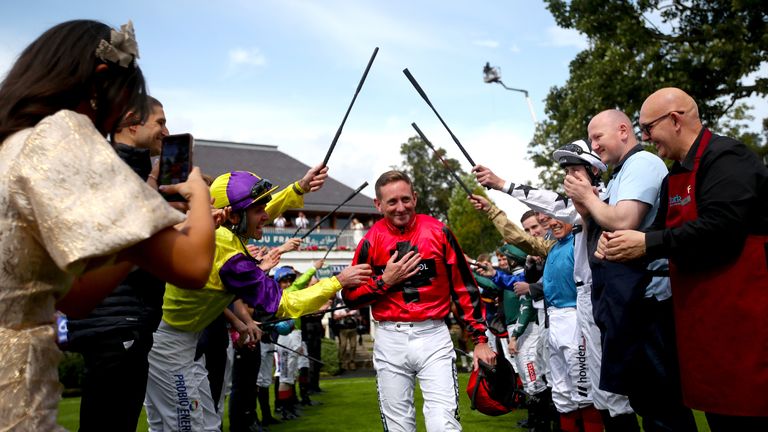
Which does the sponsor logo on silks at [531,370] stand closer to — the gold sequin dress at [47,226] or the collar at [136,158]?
the collar at [136,158]

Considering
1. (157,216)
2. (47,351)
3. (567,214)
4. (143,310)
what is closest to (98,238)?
(157,216)

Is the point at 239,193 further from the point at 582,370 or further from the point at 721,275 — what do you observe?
the point at 582,370

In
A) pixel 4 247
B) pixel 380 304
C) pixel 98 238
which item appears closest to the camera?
pixel 98 238

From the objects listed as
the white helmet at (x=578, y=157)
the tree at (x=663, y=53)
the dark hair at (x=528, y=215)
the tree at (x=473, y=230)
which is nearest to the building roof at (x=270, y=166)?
the tree at (x=473, y=230)

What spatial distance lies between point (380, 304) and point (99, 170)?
12.6ft

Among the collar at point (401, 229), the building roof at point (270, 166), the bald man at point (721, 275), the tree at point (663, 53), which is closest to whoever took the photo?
the bald man at point (721, 275)

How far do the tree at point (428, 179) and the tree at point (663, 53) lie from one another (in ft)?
161

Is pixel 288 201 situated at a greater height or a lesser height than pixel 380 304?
greater

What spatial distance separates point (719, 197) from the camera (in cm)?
333

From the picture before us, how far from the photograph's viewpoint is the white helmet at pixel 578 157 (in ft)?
16.1

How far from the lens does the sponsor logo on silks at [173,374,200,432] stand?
4.58 meters

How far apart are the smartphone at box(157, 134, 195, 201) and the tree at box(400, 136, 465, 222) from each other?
220 feet

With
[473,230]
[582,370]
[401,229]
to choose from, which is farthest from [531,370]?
[473,230]

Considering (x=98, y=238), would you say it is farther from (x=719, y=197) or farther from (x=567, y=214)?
(x=567, y=214)
